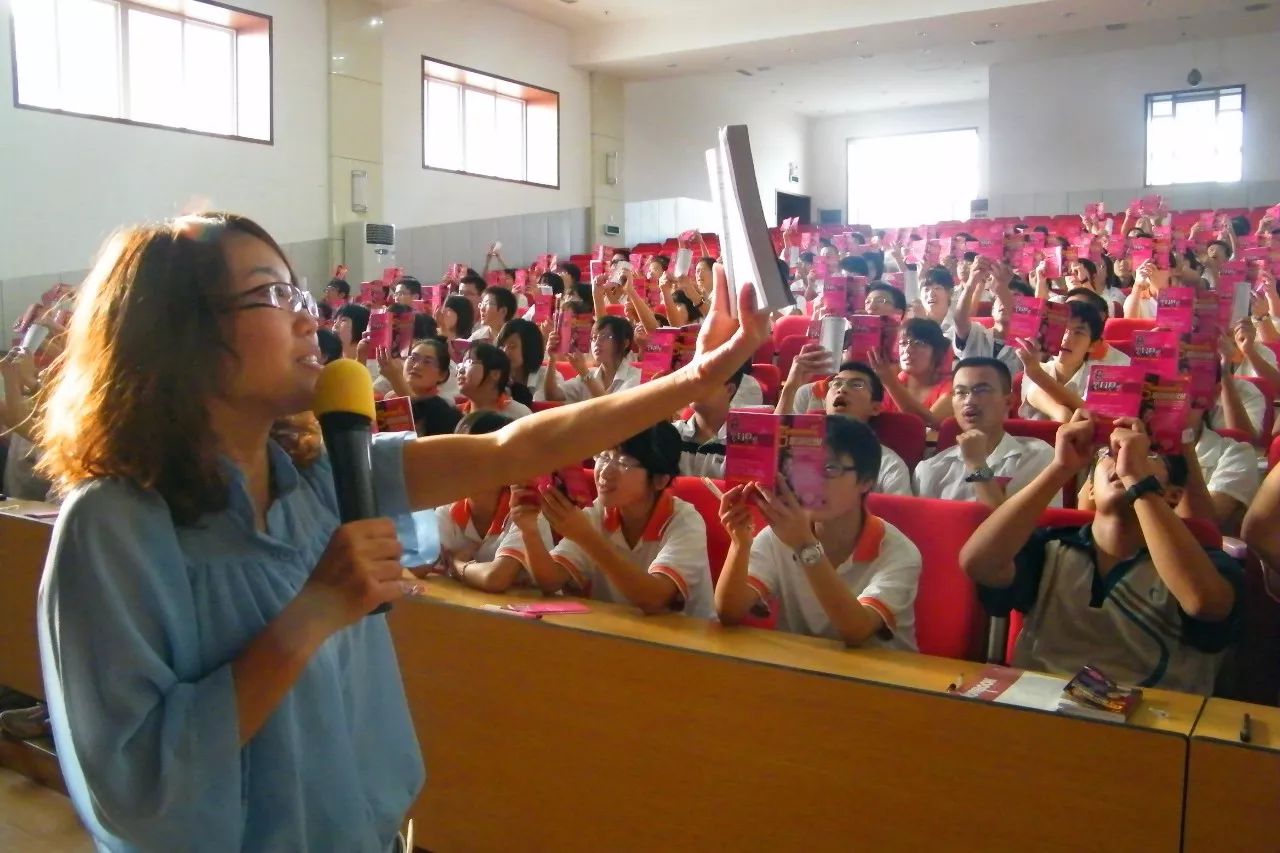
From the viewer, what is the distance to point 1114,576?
1.89 metres

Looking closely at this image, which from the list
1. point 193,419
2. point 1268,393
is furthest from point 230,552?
point 1268,393

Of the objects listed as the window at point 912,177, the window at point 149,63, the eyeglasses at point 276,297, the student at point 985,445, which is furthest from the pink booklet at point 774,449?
the window at point 912,177

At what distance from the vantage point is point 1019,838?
4.69 ft

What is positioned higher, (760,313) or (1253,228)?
(1253,228)

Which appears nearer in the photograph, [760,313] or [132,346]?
[132,346]

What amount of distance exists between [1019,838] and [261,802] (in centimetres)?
102

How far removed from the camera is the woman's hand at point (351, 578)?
79cm

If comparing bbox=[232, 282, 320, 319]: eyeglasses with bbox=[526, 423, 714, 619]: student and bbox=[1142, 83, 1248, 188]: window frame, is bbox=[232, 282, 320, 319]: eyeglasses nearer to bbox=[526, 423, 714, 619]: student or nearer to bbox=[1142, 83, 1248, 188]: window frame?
bbox=[526, 423, 714, 619]: student

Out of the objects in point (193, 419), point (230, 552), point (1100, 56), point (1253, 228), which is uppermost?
point (1100, 56)

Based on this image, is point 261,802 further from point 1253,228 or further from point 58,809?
point 1253,228

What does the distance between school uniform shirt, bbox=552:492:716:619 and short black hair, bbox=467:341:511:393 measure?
1.40 m

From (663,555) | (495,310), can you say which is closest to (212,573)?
(663,555)

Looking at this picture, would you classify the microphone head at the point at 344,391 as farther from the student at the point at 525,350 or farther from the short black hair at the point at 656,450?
the student at the point at 525,350

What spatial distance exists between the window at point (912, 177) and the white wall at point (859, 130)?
12cm
